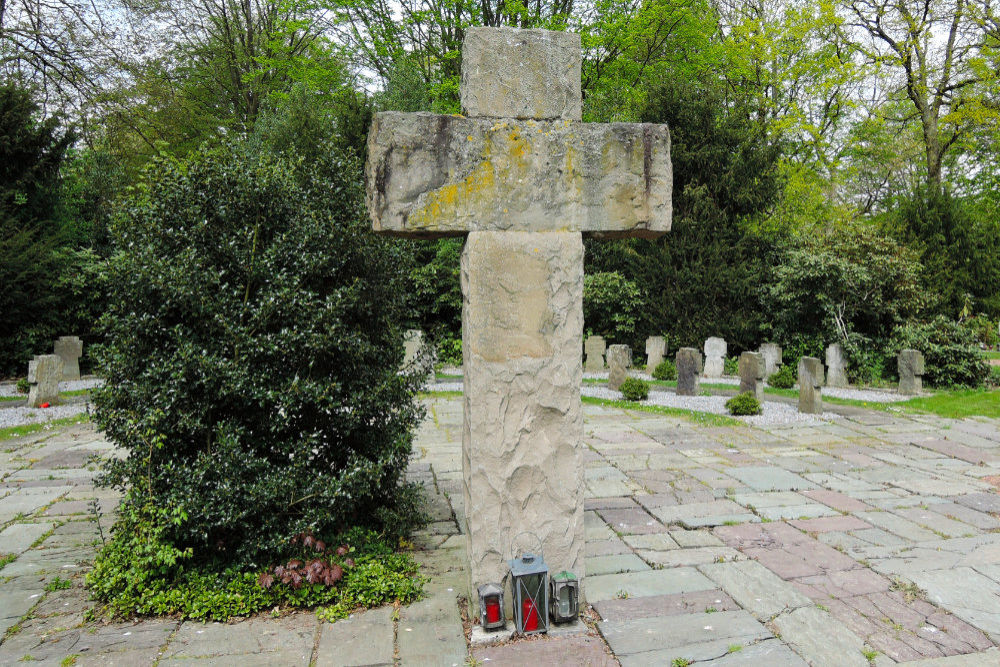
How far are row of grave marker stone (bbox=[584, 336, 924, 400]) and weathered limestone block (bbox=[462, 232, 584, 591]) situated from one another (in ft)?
27.7

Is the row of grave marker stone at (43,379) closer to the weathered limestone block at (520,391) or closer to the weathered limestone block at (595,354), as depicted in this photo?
the weathered limestone block at (520,391)

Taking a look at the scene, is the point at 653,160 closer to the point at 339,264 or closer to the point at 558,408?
the point at 558,408

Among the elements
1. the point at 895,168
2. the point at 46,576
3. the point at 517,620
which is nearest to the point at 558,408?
the point at 517,620

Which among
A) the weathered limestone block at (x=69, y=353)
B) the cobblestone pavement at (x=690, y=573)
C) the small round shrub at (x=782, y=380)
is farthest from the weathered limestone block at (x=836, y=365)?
the weathered limestone block at (x=69, y=353)

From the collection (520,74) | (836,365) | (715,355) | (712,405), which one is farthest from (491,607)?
(836,365)

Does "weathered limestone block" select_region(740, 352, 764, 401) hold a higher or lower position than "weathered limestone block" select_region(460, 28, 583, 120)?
lower

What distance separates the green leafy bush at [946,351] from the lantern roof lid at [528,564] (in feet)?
47.9

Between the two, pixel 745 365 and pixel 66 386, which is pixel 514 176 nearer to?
pixel 745 365

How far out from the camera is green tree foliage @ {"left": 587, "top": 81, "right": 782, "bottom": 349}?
17.0m

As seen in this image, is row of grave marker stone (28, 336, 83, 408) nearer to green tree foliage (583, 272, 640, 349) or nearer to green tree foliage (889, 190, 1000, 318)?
green tree foliage (583, 272, 640, 349)

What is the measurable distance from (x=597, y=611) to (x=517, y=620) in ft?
1.97

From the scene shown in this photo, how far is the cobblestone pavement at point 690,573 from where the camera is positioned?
10.6ft

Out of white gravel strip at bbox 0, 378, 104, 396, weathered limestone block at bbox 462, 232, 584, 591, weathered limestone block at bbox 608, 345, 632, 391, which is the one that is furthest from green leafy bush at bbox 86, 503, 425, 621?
white gravel strip at bbox 0, 378, 104, 396

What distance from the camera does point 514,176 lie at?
3.34 meters
